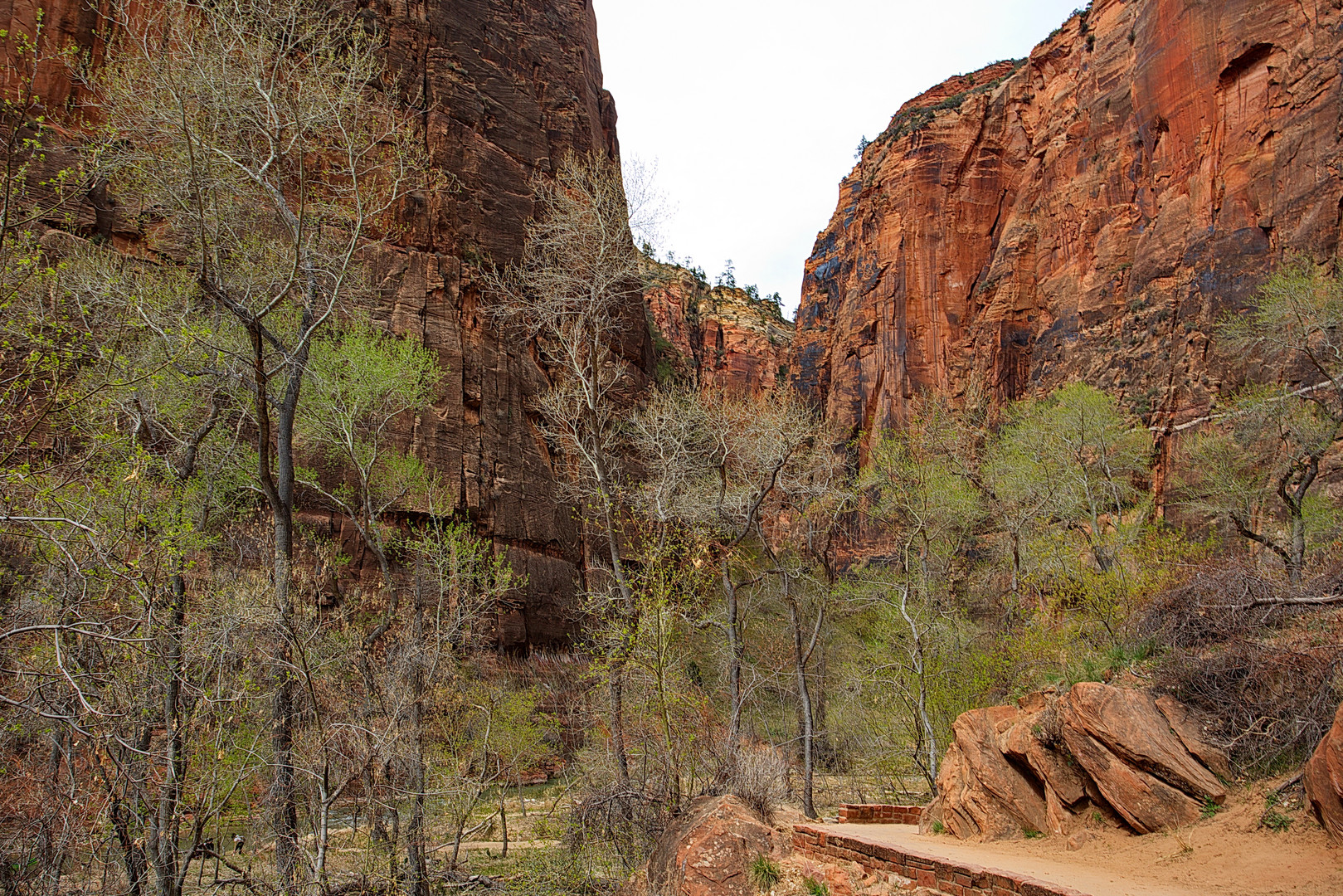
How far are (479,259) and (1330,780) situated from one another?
30.3 meters

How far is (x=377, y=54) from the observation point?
97.9 feet

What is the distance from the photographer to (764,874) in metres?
8.58

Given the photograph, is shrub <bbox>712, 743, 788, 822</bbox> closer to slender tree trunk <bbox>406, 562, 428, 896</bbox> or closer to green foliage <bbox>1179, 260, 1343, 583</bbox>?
slender tree trunk <bbox>406, 562, 428, 896</bbox>

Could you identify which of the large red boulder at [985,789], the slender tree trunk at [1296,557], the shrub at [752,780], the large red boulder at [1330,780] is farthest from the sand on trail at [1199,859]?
the slender tree trunk at [1296,557]

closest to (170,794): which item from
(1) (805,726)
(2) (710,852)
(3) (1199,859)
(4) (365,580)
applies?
(2) (710,852)

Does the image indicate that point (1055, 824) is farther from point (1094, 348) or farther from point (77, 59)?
point (1094, 348)

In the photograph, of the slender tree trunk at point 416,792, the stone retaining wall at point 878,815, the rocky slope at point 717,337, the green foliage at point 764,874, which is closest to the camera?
the green foliage at point 764,874

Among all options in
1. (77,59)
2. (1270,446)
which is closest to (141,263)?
(77,59)

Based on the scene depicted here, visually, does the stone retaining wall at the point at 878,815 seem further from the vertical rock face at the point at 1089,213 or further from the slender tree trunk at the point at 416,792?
the vertical rock face at the point at 1089,213

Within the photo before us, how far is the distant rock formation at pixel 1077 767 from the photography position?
7.95 metres

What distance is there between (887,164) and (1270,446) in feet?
139

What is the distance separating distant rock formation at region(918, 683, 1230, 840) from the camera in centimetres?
795

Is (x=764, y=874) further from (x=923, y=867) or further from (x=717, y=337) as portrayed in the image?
(x=717, y=337)

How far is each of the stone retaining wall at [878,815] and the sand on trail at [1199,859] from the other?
402cm
